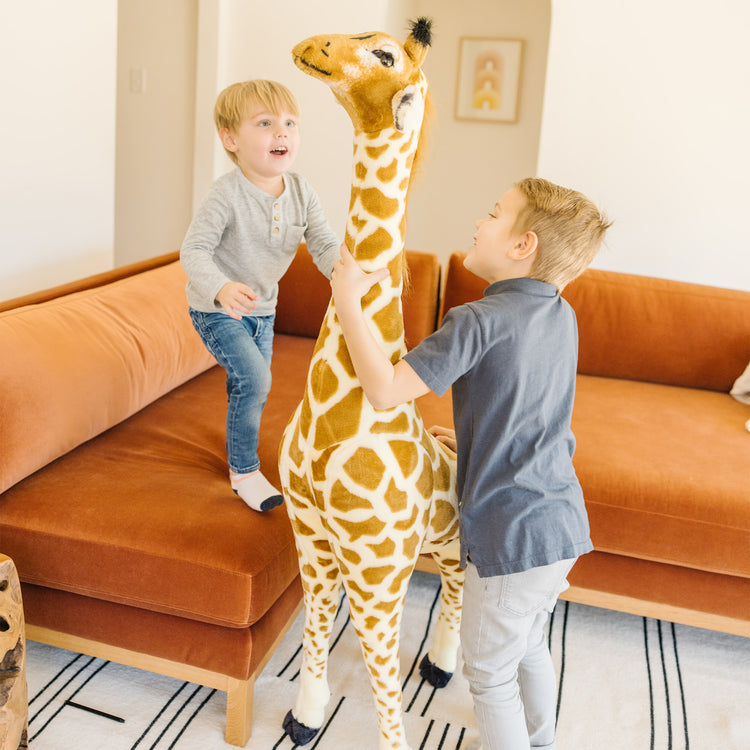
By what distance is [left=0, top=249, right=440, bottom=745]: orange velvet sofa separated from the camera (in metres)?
1.52

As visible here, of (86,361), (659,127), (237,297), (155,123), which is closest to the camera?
(237,297)

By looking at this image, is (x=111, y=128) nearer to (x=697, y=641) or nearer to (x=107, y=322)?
(x=107, y=322)

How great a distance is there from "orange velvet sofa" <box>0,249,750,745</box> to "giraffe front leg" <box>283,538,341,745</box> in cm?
10

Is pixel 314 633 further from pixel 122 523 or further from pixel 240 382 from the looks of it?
pixel 240 382

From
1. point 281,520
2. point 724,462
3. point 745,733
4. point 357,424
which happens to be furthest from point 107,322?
point 745,733

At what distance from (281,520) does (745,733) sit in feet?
3.67

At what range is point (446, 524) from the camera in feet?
4.68

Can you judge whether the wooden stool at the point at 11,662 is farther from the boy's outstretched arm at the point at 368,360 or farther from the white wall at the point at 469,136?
the white wall at the point at 469,136

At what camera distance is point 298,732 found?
1573 mm

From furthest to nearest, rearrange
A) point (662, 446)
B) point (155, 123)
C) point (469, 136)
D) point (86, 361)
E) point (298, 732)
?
point (469, 136) → point (155, 123) → point (662, 446) → point (86, 361) → point (298, 732)

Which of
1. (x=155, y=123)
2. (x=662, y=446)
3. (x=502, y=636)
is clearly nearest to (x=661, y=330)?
(x=662, y=446)

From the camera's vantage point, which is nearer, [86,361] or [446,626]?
[446,626]

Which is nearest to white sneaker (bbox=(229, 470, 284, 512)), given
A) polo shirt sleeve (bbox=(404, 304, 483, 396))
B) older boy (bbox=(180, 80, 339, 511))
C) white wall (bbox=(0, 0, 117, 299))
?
older boy (bbox=(180, 80, 339, 511))

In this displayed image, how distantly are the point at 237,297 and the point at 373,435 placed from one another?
0.40 m
